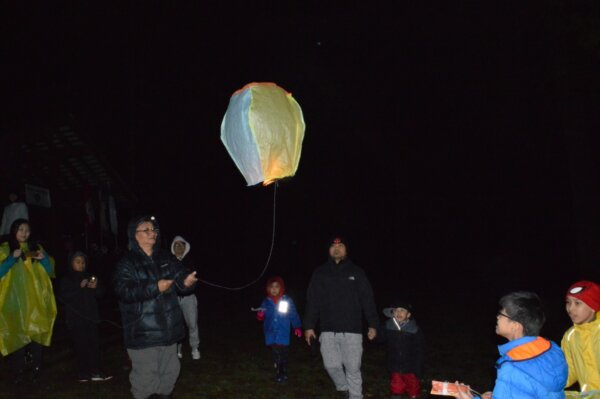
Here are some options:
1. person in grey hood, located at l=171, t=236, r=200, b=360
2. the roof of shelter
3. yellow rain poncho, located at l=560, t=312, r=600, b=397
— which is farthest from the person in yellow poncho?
yellow rain poncho, located at l=560, t=312, r=600, b=397

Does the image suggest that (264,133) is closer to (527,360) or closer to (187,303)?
(527,360)

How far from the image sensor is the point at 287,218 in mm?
38375

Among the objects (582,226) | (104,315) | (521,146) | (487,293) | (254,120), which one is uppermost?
(521,146)

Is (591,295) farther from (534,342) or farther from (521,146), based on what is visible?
(521,146)

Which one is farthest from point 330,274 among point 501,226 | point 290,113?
point 501,226

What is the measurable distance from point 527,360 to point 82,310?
5.66 meters

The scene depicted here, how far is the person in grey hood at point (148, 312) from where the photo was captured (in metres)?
4.22

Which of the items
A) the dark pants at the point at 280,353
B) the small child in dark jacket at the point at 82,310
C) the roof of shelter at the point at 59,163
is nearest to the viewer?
the small child in dark jacket at the point at 82,310

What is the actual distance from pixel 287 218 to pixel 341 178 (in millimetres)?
5882

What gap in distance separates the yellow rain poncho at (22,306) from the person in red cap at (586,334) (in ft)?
19.5

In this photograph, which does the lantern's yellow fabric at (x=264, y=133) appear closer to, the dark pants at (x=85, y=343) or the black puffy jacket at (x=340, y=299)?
the black puffy jacket at (x=340, y=299)

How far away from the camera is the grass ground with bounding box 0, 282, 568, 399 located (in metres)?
6.38

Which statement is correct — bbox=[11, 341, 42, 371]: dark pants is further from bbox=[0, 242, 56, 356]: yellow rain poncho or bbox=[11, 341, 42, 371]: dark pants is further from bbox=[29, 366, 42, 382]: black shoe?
bbox=[0, 242, 56, 356]: yellow rain poncho

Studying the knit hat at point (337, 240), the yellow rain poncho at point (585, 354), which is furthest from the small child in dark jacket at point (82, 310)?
the yellow rain poncho at point (585, 354)
